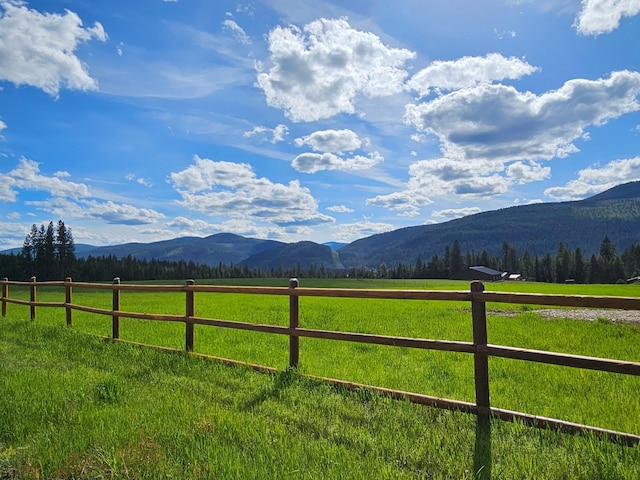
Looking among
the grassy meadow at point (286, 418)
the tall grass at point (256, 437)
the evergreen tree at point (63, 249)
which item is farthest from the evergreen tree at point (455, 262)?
the tall grass at point (256, 437)

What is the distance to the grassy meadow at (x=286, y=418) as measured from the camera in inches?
156

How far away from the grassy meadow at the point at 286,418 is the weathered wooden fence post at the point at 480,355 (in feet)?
1.08

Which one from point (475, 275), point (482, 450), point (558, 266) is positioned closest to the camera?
point (482, 450)

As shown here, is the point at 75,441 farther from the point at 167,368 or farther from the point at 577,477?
the point at 577,477

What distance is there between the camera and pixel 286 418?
5.18 meters

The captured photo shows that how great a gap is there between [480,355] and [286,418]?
2.47 metres

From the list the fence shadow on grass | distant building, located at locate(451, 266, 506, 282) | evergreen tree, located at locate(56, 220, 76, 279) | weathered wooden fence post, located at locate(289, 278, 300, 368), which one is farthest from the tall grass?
distant building, located at locate(451, 266, 506, 282)

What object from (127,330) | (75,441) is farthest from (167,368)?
(127,330)

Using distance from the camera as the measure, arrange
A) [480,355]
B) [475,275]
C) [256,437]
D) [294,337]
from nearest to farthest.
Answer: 1. [256,437]
2. [480,355]
3. [294,337]
4. [475,275]

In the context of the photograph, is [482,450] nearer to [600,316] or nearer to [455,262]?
[600,316]

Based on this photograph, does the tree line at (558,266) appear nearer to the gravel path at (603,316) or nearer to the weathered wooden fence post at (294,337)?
the gravel path at (603,316)

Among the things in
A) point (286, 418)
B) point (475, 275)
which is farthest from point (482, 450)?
point (475, 275)

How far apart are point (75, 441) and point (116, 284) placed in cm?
756

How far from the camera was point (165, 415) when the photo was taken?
523cm
